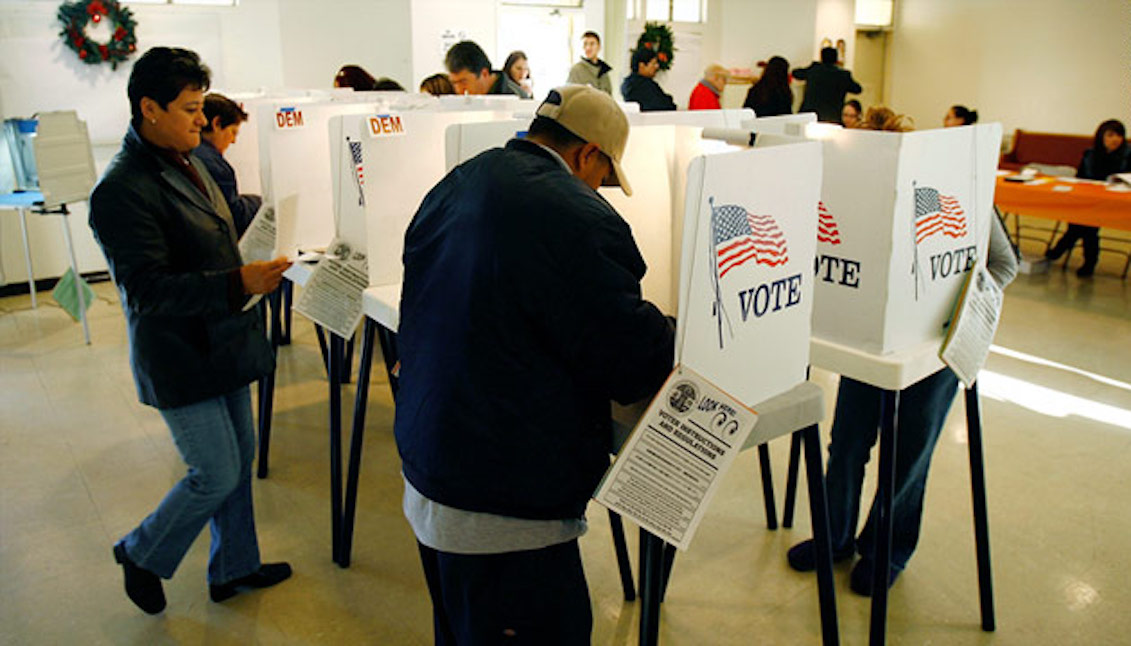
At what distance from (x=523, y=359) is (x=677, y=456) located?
0.89ft

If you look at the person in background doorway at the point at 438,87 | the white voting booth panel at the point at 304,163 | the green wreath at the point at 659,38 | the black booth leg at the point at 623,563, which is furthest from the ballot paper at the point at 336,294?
the green wreath at the point at 659,38

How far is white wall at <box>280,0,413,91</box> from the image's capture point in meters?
6.40

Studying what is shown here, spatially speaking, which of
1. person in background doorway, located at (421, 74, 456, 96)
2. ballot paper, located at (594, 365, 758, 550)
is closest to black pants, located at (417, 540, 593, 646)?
ballot paper, located at (594, 365, 758, 550)

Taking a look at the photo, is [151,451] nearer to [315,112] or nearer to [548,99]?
[315,112]

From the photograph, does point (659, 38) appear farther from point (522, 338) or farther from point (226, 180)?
point (522, 338)

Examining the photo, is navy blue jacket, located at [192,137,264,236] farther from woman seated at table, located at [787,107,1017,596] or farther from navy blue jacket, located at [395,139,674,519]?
woman seated at table, located at [787,107,1017,596]

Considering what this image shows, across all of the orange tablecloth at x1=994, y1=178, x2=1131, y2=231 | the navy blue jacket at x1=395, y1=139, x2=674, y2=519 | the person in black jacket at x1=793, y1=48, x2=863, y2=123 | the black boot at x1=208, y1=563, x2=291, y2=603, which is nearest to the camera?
the navy blue jacket at x1=395, y1=139, x2=674, y2=519

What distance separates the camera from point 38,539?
8.49 ft

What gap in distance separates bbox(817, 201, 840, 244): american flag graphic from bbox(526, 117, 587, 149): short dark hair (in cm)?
60

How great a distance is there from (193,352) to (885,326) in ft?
4.87

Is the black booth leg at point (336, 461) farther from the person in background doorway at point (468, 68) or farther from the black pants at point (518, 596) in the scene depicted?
the person in background doorway at point (468, 68)

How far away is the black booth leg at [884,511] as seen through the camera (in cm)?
170

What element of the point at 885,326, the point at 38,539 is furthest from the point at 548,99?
the point at 38,539

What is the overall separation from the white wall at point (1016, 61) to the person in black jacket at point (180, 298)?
9.64 m
